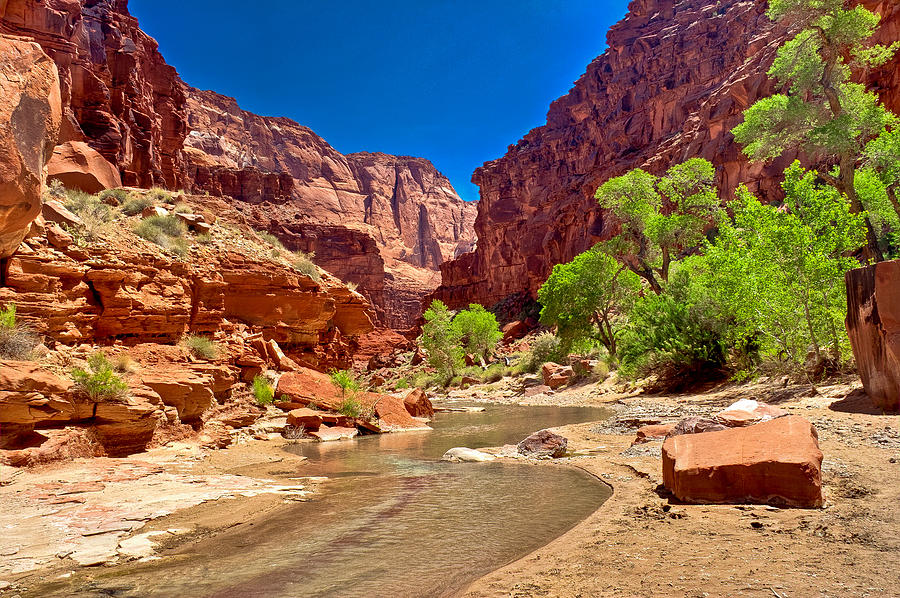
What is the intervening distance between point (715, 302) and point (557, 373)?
13.4 metres

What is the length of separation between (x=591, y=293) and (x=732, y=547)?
88.6 feet

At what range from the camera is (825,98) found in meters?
15.3

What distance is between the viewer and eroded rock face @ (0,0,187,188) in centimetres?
2898

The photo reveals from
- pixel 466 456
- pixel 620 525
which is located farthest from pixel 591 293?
pixel 620 525

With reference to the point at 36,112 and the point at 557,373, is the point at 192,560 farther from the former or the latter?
the point at 557,373

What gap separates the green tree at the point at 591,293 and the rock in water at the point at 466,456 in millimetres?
21472

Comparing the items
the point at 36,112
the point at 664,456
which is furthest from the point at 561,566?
the point at 36,112

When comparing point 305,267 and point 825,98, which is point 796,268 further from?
point 305,267

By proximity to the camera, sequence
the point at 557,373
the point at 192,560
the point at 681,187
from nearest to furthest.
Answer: the point at 192,560 < the point at 681,187 < the point at 557,373

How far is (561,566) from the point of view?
347cm

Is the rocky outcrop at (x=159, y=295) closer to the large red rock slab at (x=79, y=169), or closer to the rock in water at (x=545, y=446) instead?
the large red rock slab at (x=79, y=169)

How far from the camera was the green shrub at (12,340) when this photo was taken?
25.9 feet

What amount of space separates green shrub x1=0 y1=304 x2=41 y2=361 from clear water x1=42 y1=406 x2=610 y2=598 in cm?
540

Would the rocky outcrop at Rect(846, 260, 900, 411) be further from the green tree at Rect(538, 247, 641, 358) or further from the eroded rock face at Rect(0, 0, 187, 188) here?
the eroded rock face at Rect(0, 0, 187, 188)
